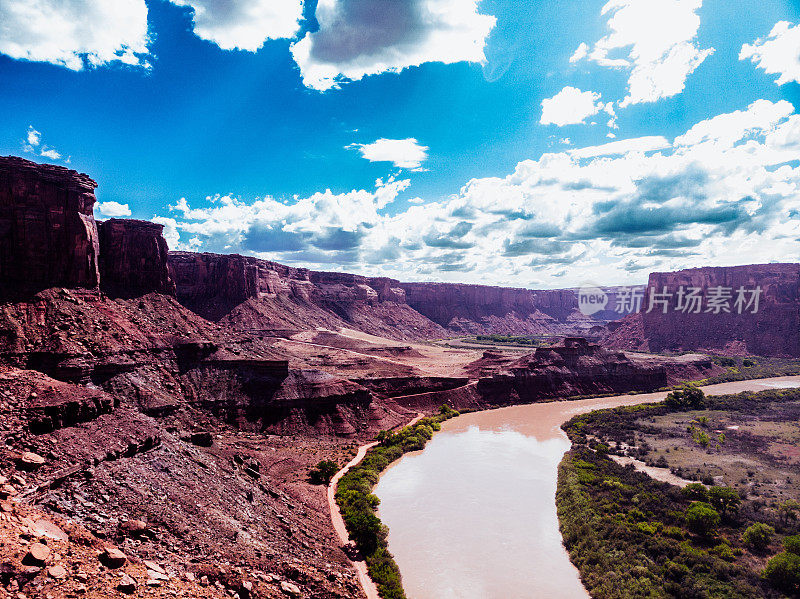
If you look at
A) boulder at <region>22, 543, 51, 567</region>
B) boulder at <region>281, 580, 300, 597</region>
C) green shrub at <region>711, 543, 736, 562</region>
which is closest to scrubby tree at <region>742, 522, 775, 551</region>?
green shrub at <region>711, 543, 736, 562</region>

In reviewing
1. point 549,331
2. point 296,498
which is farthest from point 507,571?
point 549,331

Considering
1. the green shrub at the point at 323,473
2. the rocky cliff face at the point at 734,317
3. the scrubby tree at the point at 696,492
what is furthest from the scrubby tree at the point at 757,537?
the rocky cliff face at the point at 734,317

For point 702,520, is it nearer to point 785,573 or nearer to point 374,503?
point 785,573

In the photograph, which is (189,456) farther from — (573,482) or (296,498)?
(573,482)

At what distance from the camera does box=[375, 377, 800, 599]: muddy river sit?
22.1 m

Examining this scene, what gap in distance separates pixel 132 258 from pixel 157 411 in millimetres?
22372

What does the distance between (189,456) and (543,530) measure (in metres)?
21.6

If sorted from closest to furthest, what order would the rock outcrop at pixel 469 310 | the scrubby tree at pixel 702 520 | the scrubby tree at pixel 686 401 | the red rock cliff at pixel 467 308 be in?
the scrubby tree at pixel 702 520 → the scrubby tree at pixel 686 401 → the rock outcrop at pixel 469 310 → the red rock cliff at pixel 467 308

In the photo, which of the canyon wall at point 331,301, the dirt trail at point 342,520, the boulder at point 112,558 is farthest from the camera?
the canyon wall at point 331,301

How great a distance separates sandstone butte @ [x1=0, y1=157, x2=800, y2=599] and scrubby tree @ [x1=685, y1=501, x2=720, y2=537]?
20678 mm

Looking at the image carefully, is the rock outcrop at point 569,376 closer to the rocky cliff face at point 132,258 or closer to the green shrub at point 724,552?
the green shrub at point 724,552

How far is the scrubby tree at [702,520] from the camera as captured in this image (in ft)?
85.3

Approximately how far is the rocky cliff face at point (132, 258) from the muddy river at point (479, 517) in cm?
3345

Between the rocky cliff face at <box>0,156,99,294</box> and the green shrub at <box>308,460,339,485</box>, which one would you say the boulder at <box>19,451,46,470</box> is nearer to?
the green shrub at <box>308,460,339,485</box>
